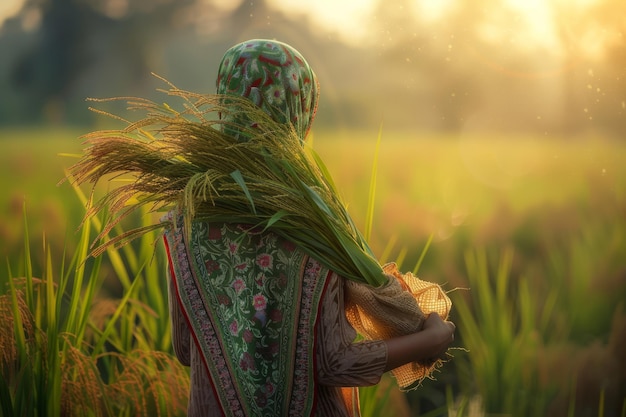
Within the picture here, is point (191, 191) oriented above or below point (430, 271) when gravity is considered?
above

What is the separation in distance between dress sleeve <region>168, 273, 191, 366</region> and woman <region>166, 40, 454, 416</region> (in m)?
0.03

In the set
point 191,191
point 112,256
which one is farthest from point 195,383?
point 112,256

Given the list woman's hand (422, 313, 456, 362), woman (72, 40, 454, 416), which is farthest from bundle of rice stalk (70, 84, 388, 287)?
woman's hand (422, 313, 456, 362)

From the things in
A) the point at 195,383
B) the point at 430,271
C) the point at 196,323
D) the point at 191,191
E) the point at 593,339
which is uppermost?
the point at 191,191

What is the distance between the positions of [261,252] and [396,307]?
0.23m

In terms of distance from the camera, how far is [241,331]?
1.27 m

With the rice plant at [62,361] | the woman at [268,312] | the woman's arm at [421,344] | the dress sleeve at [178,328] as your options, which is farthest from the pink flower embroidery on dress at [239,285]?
the rice plant at [62,361]

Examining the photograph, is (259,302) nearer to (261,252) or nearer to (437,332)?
(261,252)

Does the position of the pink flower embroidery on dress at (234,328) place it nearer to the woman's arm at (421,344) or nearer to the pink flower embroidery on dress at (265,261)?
the pink flower embroidery on dress at (265,261)

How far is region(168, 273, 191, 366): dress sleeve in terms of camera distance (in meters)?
1.32

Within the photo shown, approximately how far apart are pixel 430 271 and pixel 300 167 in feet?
8.44

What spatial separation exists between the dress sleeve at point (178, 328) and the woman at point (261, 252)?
0.02 metres

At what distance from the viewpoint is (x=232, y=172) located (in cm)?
124

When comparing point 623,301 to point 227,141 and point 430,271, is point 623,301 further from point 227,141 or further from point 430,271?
point 227,141
